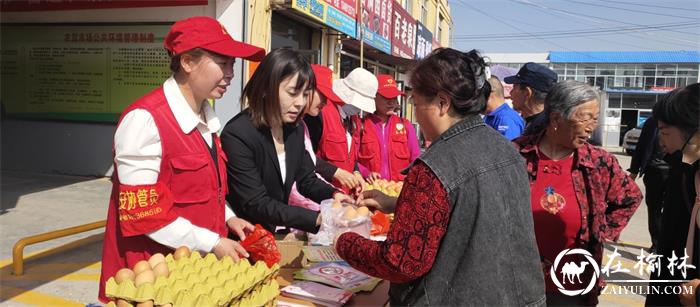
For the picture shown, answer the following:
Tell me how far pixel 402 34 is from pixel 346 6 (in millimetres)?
4930

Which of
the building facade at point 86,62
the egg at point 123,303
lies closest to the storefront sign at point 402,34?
the building facade at point 86,62

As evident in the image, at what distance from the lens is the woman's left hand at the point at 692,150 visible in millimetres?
1947

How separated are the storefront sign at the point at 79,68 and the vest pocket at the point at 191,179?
5.99 meters

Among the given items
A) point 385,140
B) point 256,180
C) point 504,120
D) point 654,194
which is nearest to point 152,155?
point 256,180

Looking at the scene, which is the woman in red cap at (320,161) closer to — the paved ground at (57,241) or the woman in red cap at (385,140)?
the woman in red cap at (385,140)

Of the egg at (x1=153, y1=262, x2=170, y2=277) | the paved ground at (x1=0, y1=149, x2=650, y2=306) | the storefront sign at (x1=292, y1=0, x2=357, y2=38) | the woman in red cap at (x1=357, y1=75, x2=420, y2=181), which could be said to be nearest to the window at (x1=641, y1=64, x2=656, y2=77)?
the paved ground at (x1=0, y1=149, x2=650, y2=306)

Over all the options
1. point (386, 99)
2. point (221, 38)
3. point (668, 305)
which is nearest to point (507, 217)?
point (221, 38)

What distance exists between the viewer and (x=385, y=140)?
14.4 ft

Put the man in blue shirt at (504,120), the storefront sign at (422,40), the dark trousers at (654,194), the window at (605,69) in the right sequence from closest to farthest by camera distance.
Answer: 1. the man in blue shirt at (504,120)
2. the dark trousers at (654,194)
3. the storefront sign at (422,40)
4. the window at (605,69)

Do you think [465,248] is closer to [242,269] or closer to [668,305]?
[242,269]

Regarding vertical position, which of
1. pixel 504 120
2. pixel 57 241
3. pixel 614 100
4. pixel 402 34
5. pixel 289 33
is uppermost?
pixel 402 34

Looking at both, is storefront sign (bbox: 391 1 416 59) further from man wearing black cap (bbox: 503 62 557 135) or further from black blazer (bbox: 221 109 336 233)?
black blazer (bbox: 221 109 336 233)

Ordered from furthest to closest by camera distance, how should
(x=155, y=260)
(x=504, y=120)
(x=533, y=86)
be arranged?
1. (x=504, y=120)
2. (x=533, y=86)
3. (x=155, y=260)

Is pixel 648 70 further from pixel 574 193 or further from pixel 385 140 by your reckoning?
pixel 574 193
